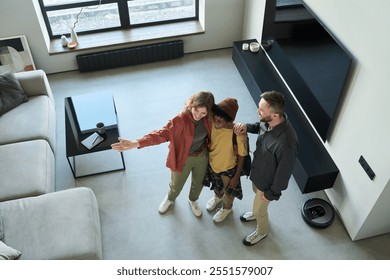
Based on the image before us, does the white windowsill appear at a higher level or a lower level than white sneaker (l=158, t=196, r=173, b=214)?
higher

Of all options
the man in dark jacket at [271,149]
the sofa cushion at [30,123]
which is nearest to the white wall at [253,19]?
the man in dark jacket at [271,149]

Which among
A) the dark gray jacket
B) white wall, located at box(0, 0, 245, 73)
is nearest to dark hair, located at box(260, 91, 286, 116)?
the dark gray jacket

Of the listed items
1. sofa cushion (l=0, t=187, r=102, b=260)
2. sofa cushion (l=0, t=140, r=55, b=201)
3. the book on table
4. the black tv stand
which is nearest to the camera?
sofa cushion (l=0, t=187, r=102, b=260)

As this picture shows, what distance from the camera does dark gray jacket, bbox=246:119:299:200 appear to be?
234 cm

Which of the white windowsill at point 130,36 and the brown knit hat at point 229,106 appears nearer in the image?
the brown knit hat at point 229,106

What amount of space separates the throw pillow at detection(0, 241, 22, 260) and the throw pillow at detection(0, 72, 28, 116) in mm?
1645

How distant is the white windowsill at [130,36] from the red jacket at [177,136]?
255 centimetres

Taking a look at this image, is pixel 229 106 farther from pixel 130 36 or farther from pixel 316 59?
pixel 130 36

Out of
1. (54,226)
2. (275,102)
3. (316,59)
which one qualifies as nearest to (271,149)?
(275,102)

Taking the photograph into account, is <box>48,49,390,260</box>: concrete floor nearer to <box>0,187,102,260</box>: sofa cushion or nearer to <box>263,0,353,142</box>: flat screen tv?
<box>0,187,102,260</box>: sofa cushion

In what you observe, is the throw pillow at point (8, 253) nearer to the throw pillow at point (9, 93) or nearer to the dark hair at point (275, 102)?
the throw pillow at point (9, 93)

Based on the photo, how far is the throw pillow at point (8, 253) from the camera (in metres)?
2.41

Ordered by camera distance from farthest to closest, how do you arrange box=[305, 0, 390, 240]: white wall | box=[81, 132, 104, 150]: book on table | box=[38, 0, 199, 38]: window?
1. box=[38, 0, 199, 38]: window
2. box=[81, 132, 104, 150]: book on table
3. box=[305, 0, 390, 240]: white wall

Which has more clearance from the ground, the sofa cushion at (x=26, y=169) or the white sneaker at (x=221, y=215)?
the sofa cushion at (x=26, y=169)
